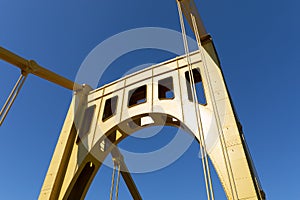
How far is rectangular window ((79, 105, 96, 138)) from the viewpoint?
7547 millimetres

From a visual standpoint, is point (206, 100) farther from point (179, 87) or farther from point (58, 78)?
point (58, 78)

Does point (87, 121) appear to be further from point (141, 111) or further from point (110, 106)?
point (141, 111)

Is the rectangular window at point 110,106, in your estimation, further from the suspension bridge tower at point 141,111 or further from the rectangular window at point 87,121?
the rectangular window at point 87,121

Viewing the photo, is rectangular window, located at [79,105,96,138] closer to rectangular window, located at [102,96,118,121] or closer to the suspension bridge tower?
the suspension bridge tower

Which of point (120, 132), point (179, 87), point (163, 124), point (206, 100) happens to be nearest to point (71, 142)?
point (120, 132)

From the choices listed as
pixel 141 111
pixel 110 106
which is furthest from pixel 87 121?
pixel 141 111

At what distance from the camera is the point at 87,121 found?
796 centimetres

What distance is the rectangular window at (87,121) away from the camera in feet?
24.8

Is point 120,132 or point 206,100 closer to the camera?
point 206,100

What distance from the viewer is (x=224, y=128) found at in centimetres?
487

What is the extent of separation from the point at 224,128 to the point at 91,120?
4601 millimetres

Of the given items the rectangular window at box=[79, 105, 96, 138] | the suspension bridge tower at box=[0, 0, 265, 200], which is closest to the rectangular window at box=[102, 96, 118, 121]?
the suspension bridge tower at box=[0, 0, 265, 200]

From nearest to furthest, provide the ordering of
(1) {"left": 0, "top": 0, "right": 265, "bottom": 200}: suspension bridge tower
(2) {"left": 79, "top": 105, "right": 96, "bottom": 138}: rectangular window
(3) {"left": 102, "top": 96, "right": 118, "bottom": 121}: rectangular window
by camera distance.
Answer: (1) {"left": 0, "top": 0, "right": 265, "bottom": 200}: suspension bridge tower, (3) {"left": 102, "top": 96, "right": 118, "bottom": 121}: rectangular window, (2) {"left": 79, "top": 105, "right": 96, "bottom": 138}: rectangular window

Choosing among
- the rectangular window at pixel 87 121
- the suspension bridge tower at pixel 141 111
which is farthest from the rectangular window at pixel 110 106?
the rectangular window at pixel 87 121
